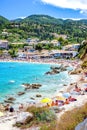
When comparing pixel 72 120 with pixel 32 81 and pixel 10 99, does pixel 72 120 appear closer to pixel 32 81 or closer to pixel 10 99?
pixel 10 99

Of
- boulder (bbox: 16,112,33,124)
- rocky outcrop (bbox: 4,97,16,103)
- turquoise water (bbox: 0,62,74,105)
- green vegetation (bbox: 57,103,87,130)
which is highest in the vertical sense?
green vegetation (bbox: 57,103,87,130)

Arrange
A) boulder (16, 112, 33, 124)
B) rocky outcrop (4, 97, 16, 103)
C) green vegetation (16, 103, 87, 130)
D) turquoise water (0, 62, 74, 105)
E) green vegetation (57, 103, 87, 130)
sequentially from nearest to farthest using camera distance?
green vegetation (57, 103, 87, 130) → green vegetation (16, 103, 87, 130) → boulder (16, 112, 33, 124) → rocky outcrop (4, 97, 16, 103) → turquoise water (0, 62, 74, 105)

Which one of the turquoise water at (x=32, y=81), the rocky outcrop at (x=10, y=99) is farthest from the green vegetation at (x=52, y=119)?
the turquoise water at (x=32, y=81)

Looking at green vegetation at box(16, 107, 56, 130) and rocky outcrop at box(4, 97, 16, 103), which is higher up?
green vegetation at box(16, 107, 56, 130)

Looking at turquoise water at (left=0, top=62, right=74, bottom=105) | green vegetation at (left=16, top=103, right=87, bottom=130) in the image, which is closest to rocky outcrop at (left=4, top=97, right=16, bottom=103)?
A: turquoise water at (left=0, top=62, right=74, bottom=105)

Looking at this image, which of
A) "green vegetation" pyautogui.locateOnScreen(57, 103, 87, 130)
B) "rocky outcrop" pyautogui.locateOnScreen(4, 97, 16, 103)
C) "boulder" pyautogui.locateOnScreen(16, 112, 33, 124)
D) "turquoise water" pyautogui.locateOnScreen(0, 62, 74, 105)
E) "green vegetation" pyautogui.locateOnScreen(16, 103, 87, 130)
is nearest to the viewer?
"green vegetation" pyautogui.locateOnScreen(57, 103, 87, 130)

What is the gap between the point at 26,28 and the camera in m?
163

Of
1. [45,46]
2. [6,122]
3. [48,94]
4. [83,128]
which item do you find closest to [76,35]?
[45,46]

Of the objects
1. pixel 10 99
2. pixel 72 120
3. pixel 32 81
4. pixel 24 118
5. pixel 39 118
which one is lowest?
pixel 32 81

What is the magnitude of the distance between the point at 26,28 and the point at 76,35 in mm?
28414

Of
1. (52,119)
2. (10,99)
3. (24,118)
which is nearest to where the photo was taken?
(52,119)

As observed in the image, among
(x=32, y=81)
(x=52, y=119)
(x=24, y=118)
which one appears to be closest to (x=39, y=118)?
(x=52, y=119)

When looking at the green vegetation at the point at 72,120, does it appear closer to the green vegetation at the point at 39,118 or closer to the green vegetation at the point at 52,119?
the green vegetation at the point at 52,119

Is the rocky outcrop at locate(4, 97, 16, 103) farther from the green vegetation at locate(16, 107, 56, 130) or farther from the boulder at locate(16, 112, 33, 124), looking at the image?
the green vegetation at locate(16, 107, 56, 130)
